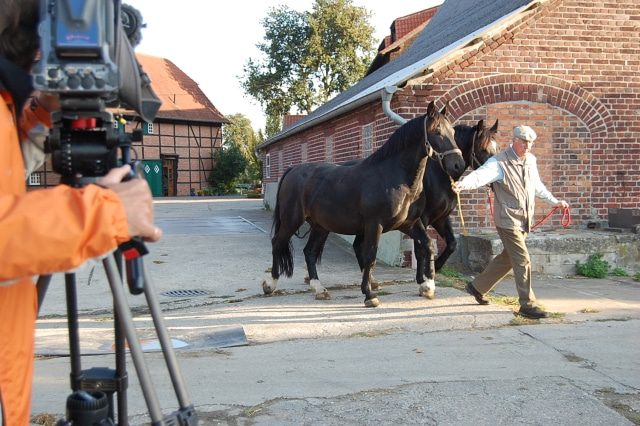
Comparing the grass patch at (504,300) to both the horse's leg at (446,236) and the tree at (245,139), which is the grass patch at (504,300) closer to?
the horse's leg at (446,236)

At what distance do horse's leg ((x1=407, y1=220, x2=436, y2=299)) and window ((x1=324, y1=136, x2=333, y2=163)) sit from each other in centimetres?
685

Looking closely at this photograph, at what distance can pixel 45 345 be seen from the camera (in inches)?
226

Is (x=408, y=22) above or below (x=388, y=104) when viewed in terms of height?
above

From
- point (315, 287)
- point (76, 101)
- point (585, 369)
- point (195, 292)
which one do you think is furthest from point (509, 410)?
point (195, 292)

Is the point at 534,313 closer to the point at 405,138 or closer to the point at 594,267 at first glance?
the point at 405,138

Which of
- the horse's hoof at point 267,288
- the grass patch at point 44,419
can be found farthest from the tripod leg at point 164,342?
the horse's hoof at point 267,288

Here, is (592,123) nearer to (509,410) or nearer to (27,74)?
(509,410)

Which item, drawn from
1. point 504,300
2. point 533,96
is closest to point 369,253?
point 504,300

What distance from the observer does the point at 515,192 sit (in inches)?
258

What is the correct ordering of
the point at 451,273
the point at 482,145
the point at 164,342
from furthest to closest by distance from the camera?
1. the point at 451,273
2. the point at 482,145
3. the point at 164,342

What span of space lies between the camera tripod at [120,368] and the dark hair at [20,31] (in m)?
0.58

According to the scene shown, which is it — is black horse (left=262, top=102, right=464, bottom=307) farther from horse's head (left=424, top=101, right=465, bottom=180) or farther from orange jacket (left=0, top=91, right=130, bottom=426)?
orange jacket (left=0, top=91, right=130, bottom=426)

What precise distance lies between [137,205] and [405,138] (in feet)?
19.3

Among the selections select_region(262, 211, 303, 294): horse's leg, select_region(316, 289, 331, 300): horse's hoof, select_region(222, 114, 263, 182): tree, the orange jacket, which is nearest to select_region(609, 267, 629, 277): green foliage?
select_region(316, 289, 331, 300): horse's hoof
